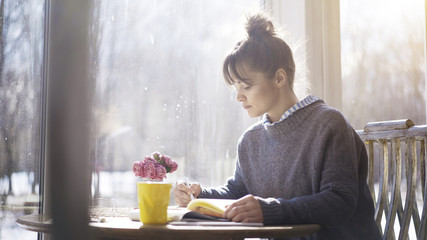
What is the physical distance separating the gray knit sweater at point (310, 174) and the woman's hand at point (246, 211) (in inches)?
0.5

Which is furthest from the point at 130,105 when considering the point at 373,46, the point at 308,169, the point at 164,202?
the point at 373,46

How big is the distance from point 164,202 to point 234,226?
Result: 0.54 feet

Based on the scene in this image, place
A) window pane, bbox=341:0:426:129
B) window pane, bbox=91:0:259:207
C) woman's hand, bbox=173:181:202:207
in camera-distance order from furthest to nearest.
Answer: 1. window pane, bbox=341:0:426:129
2. window pane, bbox=91:0:259:207
3. woman's hand, bbox=173:181:202:207

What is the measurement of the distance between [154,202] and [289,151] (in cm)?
53

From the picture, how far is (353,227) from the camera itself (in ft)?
4.31

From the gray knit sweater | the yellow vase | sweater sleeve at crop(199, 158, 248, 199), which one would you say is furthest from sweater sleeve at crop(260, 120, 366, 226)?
sweater sleeve at crop(199, 158, 248, 199)

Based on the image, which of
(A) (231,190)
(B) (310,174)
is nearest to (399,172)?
(B) (310,174)

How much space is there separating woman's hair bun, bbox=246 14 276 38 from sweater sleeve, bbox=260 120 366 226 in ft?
1.23

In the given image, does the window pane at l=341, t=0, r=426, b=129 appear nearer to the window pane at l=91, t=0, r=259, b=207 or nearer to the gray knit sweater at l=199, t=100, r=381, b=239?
the window pane at l=91, t=0, r=259, b=207

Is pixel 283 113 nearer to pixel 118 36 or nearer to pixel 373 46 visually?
pixel 118 36

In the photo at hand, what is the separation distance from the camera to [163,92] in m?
1.85

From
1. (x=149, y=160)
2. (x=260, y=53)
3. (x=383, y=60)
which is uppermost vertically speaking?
(x=383, y=60)

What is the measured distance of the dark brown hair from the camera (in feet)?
4.77

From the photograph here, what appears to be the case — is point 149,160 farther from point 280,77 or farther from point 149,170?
point 280,77
